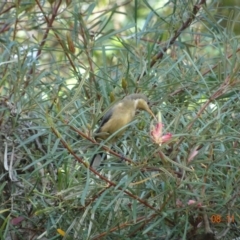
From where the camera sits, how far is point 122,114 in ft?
→ 4.01

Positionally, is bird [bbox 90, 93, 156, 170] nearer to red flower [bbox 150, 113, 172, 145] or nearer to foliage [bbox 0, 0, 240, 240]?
foliage [bbox 0, 0, 240, 240]

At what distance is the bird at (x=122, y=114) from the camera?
118cm

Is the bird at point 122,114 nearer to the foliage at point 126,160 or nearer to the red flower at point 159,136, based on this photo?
the foliage at point 126,160

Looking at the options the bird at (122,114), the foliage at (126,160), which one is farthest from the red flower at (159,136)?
the bird at (122,114)

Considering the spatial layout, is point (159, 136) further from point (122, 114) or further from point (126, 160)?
point (122, 114)

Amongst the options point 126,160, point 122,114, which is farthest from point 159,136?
point 122,114

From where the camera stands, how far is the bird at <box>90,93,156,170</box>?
46.6 inches

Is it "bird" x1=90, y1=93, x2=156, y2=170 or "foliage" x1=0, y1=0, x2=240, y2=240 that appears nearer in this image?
"foliage" x1=0, y1=0, x2=240, y2=240

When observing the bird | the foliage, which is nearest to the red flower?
the foliage

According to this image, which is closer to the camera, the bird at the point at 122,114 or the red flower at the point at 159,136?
the red flower at the point at 159,136

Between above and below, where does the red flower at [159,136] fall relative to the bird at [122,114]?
above

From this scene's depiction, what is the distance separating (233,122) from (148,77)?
20 centimetres

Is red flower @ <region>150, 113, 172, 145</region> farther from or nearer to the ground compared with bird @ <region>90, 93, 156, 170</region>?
farther from the ground

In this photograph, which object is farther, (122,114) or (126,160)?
(122,114)
